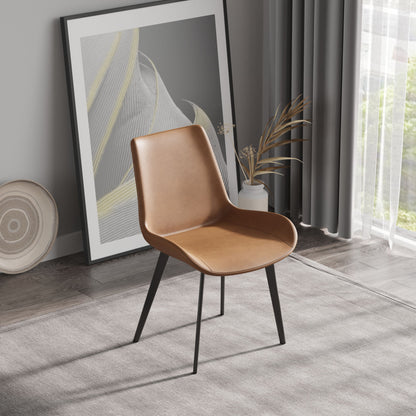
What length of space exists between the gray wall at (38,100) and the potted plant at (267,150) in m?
0.89

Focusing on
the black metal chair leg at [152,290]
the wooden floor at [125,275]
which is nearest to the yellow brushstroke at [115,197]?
the wooden floor at [125,275]

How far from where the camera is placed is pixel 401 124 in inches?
151

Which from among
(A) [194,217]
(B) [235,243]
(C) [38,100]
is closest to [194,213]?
(A) [194,217]

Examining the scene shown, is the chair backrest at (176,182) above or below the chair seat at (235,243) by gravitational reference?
above

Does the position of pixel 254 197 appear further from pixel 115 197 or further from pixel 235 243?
pixel 235 243

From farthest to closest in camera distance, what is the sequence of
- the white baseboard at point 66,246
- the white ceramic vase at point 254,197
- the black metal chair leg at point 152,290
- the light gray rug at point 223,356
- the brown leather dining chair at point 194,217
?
the white ceramic vase at point 254,197 → the white baseboard at point 66,246 → the black metal chair leg at point 152,290 → the brown leather dining chair at point 194,217 → the light gray rug at point 223,356

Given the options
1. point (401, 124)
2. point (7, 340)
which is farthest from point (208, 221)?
point (401, 124)

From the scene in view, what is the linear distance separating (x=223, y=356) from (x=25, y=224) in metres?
1.28

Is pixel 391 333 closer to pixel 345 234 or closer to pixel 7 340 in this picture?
pixel 345 234

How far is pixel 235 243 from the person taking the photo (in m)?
2.98

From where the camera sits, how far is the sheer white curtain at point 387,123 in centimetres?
376

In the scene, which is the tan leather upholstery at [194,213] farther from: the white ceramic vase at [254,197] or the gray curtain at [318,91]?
the gray curtain at [318,91]

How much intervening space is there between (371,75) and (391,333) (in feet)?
4.51

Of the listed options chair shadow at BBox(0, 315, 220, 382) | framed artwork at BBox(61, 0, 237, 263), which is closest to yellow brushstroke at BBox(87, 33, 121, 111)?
framed artwork at BBox(61, 0, 237, 263)
